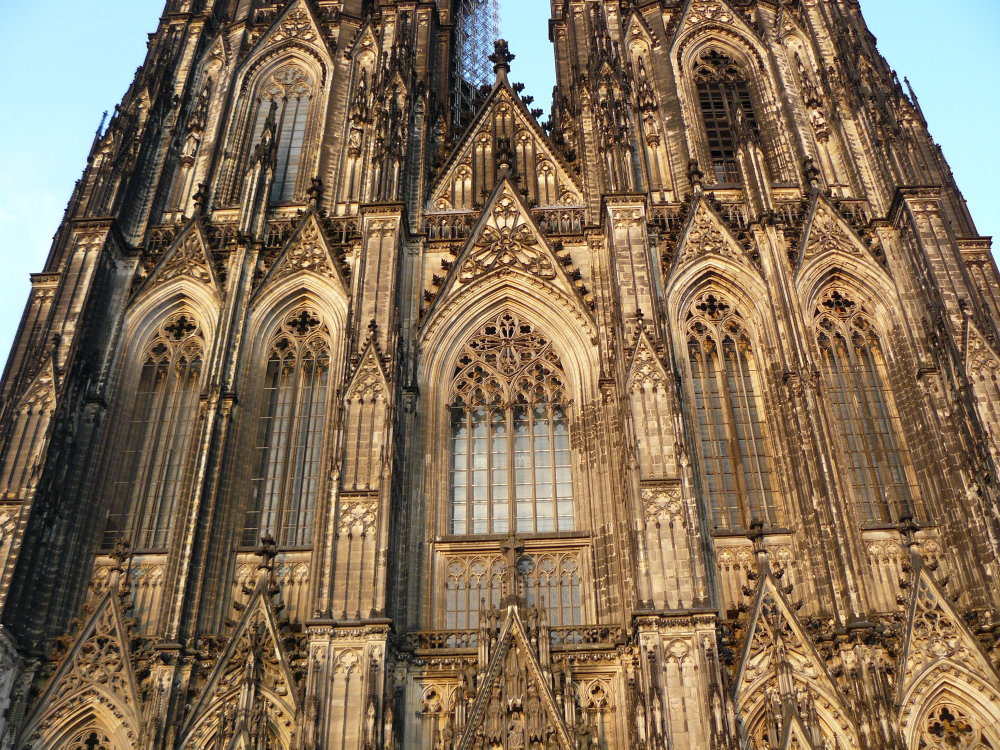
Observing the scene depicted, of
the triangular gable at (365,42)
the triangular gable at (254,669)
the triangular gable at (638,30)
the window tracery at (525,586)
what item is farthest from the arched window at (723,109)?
the triangular gable at (254,669)

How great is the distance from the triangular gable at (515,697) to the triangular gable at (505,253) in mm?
8412

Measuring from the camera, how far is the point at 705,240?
2466 cm

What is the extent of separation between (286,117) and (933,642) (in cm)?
2135

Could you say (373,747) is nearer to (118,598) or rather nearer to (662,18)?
(118,598)

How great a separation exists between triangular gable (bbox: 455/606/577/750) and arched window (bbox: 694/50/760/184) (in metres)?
14.0

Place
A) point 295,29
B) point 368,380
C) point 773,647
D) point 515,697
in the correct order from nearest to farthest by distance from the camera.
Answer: point 515,697 < point 773,647 < point 368,380 < point 295,29

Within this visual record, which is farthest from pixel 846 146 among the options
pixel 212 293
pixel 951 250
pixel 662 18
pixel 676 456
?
pixel 212 293

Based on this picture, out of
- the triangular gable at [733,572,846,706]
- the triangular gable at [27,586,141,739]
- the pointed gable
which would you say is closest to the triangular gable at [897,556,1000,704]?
the triangular gable at [733,572,846,706]

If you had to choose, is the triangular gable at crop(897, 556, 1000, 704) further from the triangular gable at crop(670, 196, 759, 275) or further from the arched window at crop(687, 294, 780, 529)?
the triangular gable at crop(670, 196, 759, 275)

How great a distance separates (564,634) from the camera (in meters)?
19.3

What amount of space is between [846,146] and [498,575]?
1480 cm

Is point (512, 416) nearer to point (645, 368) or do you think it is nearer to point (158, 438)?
point (645, 368)

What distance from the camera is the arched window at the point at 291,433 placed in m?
21.3

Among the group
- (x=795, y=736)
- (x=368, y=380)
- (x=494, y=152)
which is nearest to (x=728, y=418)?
(x=795, y=736)
